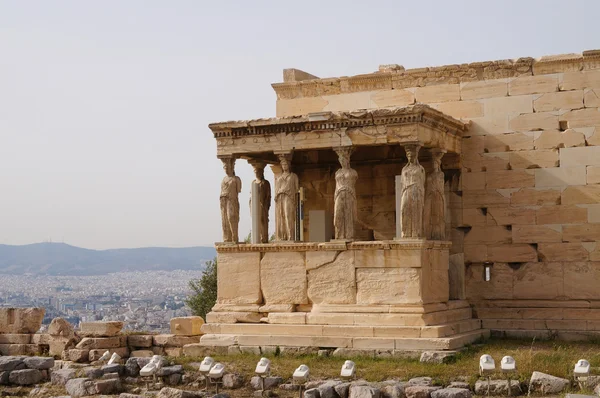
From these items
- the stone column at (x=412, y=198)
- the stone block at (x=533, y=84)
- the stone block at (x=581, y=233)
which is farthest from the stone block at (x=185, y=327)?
the stone block at (x=533, y=84)

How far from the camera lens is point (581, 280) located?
20969mm

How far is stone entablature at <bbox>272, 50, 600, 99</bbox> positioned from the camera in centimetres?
2145

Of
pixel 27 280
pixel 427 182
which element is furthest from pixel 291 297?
pixel 27 280

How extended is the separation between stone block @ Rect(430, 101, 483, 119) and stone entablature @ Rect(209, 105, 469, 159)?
1.60 feet

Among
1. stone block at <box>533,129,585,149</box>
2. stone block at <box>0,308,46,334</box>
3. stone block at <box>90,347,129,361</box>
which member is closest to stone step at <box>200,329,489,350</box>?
stone block at <box>90,347,129,361</box>

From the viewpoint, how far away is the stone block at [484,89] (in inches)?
861

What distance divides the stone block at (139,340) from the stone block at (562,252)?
7.47 meters

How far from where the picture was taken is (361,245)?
20.1 meters

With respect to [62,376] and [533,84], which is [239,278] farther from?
[533,84]

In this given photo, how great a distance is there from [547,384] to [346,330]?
4.56 metres

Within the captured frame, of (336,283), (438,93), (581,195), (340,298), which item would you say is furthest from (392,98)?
(340,298)

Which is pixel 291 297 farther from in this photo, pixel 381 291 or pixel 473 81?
pixel 473 81

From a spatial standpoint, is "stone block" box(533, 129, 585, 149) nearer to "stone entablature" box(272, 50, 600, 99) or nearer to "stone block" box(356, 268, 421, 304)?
"stone entablature" box(272, 50, 600, 99)

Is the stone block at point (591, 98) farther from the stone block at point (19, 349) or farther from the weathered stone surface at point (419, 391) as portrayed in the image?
the stone block at point (19, 349)
